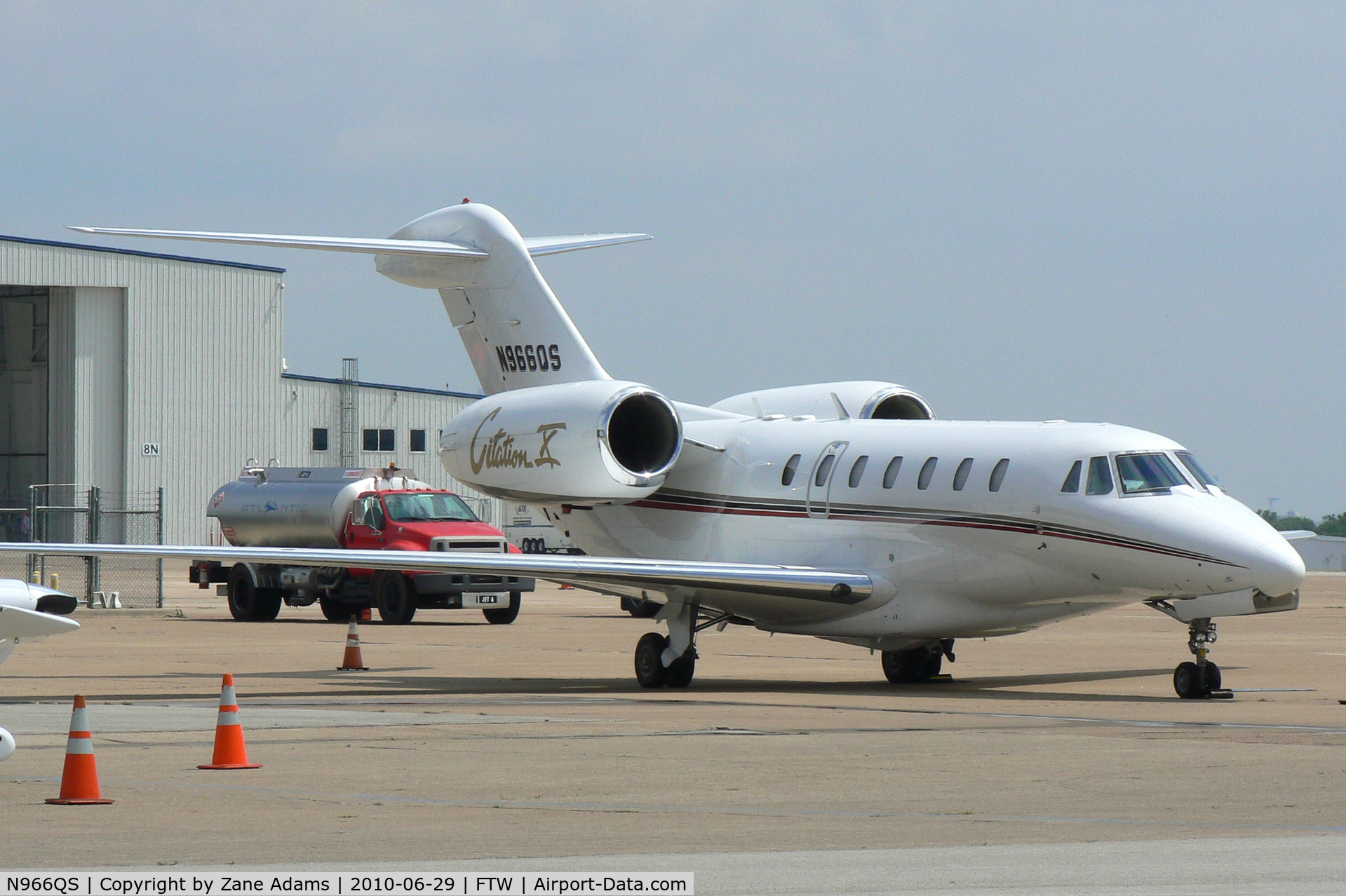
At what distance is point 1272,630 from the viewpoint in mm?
33062

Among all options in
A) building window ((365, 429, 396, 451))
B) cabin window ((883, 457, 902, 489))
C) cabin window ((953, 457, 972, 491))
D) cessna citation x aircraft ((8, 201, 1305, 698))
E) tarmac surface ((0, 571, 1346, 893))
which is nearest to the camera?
tarmac surface ((0, 571, 1346, 893))

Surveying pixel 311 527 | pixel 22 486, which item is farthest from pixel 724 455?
pixel 22 486

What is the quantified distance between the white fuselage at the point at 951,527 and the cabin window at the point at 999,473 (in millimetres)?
28

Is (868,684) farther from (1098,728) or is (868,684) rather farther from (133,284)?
(133,284)

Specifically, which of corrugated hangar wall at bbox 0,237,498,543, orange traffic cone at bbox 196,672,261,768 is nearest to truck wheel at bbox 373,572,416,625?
orange traffic cone at bbox 196,672,261,768

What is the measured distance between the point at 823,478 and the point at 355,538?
53.6ft

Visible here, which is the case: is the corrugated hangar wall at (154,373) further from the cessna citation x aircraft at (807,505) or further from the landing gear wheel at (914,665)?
the landing gear wheel at (914,665)

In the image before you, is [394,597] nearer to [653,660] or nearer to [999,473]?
[653,660]

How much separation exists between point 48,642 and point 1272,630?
20.5 m

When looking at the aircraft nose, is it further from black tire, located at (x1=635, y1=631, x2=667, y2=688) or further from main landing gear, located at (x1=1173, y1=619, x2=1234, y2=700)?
black tire, located at (x1=635, y1=631, x2=667, y2=688)

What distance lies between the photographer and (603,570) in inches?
740

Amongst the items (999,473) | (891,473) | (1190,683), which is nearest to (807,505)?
(891,473)

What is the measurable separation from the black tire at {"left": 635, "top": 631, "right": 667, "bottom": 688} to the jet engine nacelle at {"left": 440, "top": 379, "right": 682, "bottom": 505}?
2.21m

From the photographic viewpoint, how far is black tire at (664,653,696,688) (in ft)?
65.0
